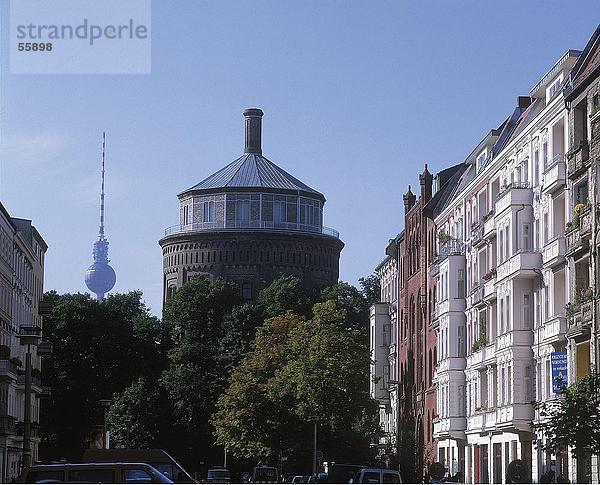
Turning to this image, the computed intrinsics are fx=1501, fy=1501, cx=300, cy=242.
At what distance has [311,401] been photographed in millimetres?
89125

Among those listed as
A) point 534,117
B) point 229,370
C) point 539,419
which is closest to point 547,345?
point 539,419

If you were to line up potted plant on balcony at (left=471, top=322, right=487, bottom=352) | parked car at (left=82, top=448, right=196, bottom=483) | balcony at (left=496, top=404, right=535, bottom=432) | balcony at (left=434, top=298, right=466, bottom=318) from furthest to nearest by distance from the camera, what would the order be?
balcony at (left=434, top=298, right=466, bottom=318) → potted plant on balcony at (left=471, top=322, right=487, bottom=352) → balcony at (left=496, top=404, right=535, bottom=432) → parked car at (left=82, top=448, right=196, bottom=483)

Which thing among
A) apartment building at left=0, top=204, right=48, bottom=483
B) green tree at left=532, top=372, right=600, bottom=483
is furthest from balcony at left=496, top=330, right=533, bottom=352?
apartment building at left=0, top=204, right=48, bottom=483

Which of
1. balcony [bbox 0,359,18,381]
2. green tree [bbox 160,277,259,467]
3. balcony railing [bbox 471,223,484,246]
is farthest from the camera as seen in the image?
green tree [bbox 160,277,259,467]

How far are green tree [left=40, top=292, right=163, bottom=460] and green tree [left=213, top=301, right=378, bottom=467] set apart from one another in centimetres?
3064

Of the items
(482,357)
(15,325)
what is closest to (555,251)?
(482,357)

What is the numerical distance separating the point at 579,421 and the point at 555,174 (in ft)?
45.7

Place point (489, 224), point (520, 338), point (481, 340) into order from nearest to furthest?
point (520, 338), point (489, 224), point (481, 340)

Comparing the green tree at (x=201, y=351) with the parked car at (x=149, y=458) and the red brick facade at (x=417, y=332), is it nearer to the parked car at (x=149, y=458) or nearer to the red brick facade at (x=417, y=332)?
the red brick facade at (x=417, y=332)

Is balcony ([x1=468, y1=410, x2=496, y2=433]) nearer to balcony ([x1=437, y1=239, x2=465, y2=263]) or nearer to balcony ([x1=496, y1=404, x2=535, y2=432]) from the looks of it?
balcony ([x1=496, y1=404, x2=535, y2=432])

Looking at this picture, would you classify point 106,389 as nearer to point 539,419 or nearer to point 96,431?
point 96,431

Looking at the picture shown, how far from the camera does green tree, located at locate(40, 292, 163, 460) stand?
125m

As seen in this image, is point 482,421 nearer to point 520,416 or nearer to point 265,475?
point 520,416

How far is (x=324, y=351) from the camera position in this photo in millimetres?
90125
